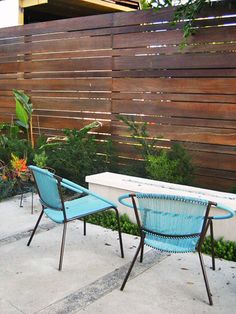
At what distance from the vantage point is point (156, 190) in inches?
164

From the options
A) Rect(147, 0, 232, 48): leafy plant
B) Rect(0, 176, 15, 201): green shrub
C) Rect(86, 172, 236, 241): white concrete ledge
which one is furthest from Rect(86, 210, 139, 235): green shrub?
Rect(147, 0, 232, 48): leafy plant

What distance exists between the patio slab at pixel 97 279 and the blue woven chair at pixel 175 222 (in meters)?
0.18

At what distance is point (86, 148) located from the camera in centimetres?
564

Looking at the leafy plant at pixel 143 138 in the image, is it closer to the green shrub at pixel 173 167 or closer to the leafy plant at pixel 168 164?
the leafy plant at pixel 168 164

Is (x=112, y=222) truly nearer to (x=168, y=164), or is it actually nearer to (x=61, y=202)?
(x=168, y=164)

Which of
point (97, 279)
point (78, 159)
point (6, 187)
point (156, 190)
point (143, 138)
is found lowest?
point (97, 279)

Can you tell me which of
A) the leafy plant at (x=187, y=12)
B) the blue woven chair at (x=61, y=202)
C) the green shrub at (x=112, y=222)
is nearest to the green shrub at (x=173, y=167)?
the green shrub at (x=112, y=222)

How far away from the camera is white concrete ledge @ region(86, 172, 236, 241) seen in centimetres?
378

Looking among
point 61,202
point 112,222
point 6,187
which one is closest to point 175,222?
point 61,202

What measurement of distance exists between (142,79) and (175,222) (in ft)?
10.2

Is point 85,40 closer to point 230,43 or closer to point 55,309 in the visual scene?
point 230,43

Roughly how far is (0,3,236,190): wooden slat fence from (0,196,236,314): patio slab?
6.00ft

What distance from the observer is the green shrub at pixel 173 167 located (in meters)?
4.78

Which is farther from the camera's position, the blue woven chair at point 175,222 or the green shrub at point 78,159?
the green shrub at point 78,159
